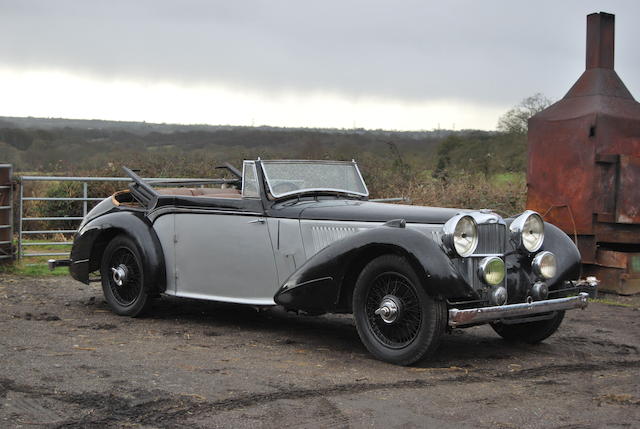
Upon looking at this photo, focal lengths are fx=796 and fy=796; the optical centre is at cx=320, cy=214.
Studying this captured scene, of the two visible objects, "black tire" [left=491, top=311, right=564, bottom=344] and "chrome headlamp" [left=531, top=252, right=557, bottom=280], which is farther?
"black tire" [left=491, top=311, right=564, bottom=344]

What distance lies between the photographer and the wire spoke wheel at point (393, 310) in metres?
5.99

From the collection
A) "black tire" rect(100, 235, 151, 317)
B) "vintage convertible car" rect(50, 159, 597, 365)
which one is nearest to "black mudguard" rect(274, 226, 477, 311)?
"vintage convertible car" rect(50, 159, 597, 365)

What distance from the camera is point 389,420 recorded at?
4.52 m

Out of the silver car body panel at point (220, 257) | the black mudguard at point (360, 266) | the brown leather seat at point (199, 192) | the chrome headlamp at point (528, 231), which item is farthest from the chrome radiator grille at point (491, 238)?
the brown leather seat at point (199, 192)

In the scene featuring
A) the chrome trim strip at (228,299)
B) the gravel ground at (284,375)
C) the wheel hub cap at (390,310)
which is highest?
the wheel hub cap at (390,310)

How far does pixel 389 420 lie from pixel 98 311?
474 cm

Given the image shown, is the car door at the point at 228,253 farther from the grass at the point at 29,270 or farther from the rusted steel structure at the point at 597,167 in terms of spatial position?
the rusted steel structure at the point at 597,167

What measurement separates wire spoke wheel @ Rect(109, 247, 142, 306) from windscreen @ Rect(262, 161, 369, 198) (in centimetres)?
173

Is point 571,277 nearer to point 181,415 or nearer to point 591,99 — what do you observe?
point 181,415

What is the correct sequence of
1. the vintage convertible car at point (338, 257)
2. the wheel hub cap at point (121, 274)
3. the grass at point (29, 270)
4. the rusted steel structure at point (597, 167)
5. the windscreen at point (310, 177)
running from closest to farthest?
the vintage convertible car at point (338, 257)
the windscreen at point (310, 177)
the wheel hub cap at point (121, 274)
the rusted steel structure at point (597, 167)
the grass at point (29, 270)

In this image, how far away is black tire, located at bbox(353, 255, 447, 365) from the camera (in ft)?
19.0

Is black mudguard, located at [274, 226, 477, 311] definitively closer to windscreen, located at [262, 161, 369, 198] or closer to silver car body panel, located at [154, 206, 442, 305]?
silver car body panel, located at [154, 206, 442, 305]

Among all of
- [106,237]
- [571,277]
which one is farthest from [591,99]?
[106,237]

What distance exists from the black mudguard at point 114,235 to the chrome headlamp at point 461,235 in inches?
121
